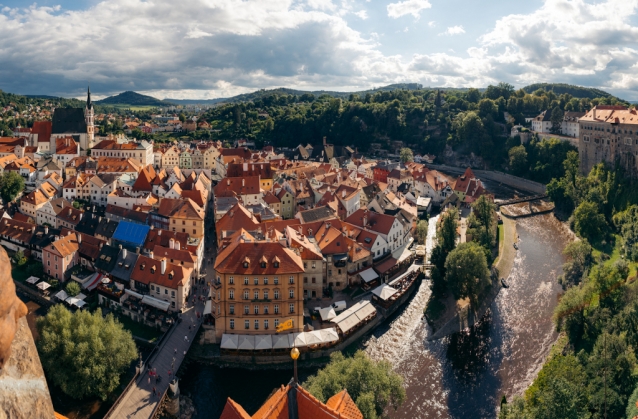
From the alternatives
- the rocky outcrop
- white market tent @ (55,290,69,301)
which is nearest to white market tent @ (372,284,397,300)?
white market tent @ (55,290,69,301)

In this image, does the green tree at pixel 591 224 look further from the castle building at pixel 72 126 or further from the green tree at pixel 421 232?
the castle building at pixel 72 126

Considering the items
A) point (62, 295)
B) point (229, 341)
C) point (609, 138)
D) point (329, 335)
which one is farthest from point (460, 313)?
point (609, 138)

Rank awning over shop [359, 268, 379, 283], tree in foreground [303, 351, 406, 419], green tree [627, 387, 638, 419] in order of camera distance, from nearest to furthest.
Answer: green tree [627, 387, 638, 419] → tree in foreground [303, 351, 406, 419] → awning over shop [359, 268, 379, 283]

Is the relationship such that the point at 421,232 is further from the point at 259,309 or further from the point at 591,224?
the point at 259,309

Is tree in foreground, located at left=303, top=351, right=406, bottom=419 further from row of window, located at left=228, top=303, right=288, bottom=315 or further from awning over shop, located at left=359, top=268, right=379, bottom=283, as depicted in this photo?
awning over shop, located at left=359, top=268, right=379, bottom=283

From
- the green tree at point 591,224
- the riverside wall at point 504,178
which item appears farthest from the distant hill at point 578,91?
the green tree at point 591,224

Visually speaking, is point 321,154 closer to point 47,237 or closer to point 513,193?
point 513,193
